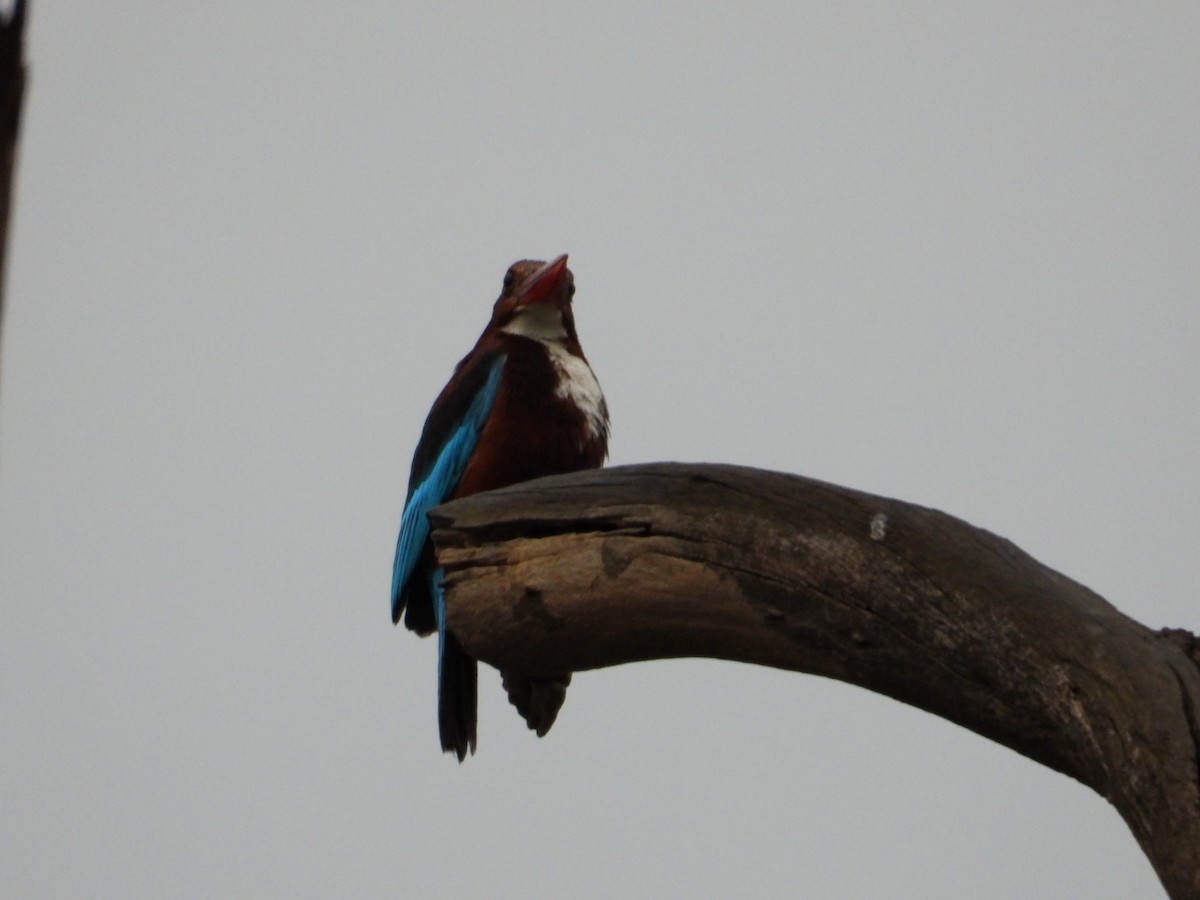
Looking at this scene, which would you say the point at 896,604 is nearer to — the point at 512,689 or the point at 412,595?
the point at 512,689

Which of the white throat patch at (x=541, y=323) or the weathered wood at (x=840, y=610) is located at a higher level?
the white throat patch at (x=541, y=323)

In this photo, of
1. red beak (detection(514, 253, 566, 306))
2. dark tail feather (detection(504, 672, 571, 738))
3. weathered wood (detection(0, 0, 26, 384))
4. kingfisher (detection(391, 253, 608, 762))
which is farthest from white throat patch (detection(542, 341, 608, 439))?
weathered wood (detection(0, 0, 26, 384))

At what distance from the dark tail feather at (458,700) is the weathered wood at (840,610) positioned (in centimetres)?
73

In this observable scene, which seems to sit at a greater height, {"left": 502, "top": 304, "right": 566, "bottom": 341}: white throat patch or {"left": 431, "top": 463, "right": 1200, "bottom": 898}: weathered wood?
{"left": 502, "top": 304, "right": 566, "bottom": 341}: white throat patch

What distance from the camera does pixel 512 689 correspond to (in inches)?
142

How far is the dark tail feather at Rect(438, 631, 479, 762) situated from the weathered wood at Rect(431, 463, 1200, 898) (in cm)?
73

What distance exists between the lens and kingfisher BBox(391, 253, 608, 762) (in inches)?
163

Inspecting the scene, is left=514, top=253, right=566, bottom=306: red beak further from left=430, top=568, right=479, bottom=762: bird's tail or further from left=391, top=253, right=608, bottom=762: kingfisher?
left=430, top=568, right=479, bottom=762: bird's tail

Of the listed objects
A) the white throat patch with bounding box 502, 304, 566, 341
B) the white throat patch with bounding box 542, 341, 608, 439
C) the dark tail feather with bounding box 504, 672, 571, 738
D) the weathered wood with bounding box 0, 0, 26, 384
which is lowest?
the dark tail feather with bounding box 504, 672, 571, 738

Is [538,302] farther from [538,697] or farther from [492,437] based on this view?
[538,697]

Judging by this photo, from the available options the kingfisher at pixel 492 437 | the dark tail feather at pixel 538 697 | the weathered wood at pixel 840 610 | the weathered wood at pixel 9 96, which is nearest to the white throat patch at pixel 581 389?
the kingfisher at pixel 492 437

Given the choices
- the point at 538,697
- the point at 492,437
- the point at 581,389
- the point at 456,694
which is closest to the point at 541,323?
the point at 581,389

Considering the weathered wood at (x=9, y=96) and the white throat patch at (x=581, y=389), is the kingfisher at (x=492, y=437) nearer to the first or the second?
the white throat patch at (x=581, y=389)

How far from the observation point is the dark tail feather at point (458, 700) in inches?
160
